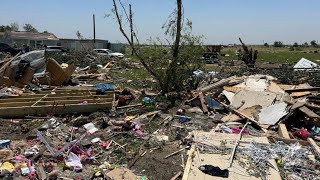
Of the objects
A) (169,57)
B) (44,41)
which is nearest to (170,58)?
(169,57)

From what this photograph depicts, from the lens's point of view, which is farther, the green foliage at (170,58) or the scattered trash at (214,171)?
the green foliage at (170,58)

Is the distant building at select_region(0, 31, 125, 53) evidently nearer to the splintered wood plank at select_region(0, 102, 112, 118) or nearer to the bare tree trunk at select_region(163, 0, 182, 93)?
the bare tree trunk at select_region(163, 0, 182, 93)

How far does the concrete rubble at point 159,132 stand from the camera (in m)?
6.06

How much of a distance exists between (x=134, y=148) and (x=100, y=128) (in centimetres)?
176

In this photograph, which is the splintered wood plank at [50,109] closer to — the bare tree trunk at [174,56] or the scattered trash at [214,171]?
the bare tree trunk at [174,56]

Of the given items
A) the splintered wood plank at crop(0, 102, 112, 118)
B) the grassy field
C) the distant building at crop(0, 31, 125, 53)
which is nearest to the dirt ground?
the splintered wood plank at crop(0, 102, 112, 118)

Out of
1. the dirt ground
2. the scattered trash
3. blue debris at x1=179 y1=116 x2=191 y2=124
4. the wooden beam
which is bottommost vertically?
the dirt ground

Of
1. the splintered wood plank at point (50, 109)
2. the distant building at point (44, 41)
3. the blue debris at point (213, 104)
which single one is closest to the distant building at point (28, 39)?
the distant building at point (44, 41)

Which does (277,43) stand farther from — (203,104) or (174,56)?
(203,104)

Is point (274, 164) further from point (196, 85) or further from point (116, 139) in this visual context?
point (196, 85)

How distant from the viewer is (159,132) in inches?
327

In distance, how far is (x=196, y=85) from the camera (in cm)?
1366

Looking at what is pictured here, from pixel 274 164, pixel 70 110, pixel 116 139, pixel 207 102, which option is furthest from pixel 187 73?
pixel 274 164

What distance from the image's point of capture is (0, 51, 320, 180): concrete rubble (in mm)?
6062
